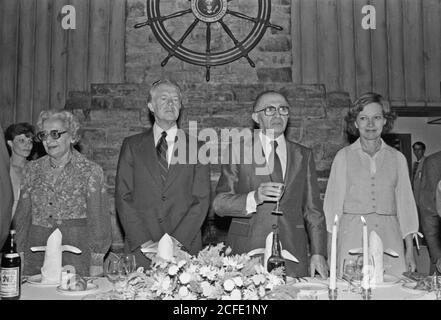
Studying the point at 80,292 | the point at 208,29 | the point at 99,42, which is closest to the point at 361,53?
the point at 208,29

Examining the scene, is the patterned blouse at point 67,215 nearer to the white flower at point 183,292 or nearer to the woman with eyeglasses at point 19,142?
the woman with eyeglasses at point 19,142

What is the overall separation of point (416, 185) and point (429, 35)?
2.01 m

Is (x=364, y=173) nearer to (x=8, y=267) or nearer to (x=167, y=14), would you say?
(x=8, y=267)

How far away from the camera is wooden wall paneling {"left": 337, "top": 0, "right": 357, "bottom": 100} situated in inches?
226

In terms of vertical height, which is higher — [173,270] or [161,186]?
[161,186]

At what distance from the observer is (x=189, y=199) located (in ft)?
8.91

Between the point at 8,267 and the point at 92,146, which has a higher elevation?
the point at 92,146

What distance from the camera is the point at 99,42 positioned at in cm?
575

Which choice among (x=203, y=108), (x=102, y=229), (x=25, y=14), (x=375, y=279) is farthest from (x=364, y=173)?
(x=25, y=14)

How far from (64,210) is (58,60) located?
11.9ft

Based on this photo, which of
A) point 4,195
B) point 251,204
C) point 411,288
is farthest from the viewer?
point 251,204

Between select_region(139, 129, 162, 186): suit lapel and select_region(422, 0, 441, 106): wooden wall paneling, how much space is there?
415 centimetres

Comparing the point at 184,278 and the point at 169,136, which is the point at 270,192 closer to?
the point at 169,136

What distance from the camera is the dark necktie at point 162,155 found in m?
2.72
